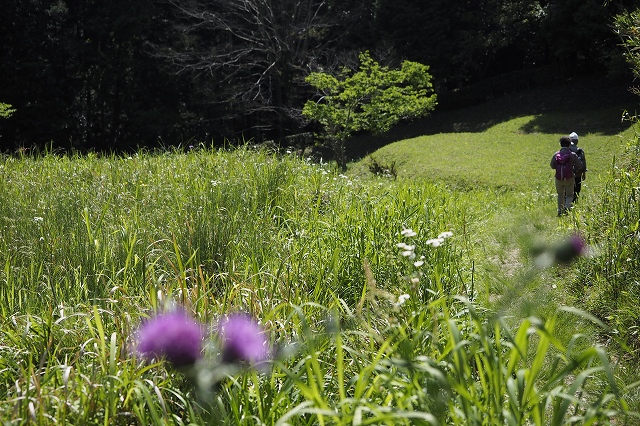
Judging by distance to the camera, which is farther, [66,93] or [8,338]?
[66,93]

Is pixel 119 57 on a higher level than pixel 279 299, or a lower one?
higher

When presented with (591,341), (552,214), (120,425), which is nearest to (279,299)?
(120,425)

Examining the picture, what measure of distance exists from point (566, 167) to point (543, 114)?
15.0 meters

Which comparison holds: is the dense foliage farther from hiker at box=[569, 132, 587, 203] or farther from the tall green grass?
the tall green grass

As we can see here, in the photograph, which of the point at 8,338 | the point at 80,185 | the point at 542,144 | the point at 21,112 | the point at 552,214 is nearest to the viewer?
the point at 8,338

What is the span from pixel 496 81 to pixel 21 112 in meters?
19.2

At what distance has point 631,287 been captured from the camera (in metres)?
3.19

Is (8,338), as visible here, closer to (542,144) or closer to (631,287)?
(631,287)

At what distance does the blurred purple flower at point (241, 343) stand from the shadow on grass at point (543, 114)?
1693cm

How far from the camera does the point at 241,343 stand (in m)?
1.92

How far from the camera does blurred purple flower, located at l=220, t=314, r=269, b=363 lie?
75.2 inches

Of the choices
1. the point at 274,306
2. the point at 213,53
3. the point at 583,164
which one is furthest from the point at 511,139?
the point at 274,306

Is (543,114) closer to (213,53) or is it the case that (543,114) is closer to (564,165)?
(213,53)

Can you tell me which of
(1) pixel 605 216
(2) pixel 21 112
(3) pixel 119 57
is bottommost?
(1) pixel 605 216
